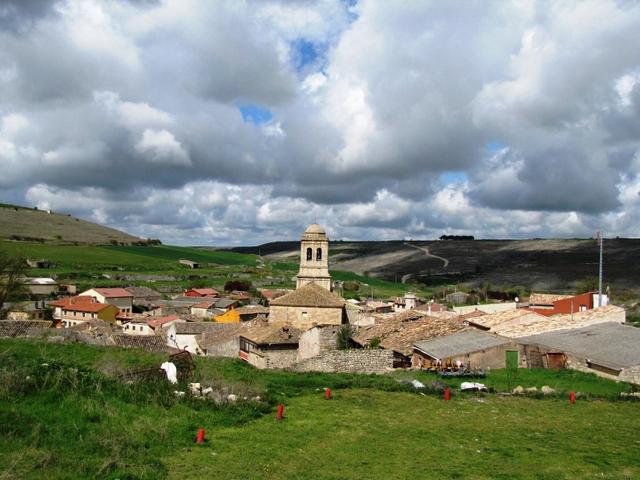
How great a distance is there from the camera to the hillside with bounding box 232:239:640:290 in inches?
3703

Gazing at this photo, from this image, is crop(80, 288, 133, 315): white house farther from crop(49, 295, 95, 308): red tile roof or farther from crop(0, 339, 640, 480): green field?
crop(0, 339, 640, 480): green field

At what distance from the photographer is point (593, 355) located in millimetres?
23562

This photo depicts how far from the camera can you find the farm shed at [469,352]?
23547 millimetres

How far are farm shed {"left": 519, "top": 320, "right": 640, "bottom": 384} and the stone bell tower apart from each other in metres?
20.2

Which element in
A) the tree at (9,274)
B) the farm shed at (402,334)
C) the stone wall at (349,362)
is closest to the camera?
the stone wall at (349,362)

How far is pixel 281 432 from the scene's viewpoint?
13.1 m

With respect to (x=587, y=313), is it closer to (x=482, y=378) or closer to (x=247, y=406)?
(x=482, y=378)

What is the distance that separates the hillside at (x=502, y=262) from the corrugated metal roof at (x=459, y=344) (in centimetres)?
6280

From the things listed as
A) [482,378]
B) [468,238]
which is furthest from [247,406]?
[468,238]

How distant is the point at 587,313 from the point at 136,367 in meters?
27.0

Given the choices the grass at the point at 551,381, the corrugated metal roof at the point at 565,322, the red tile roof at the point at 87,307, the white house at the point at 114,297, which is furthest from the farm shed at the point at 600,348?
the white house at the point at 114,297

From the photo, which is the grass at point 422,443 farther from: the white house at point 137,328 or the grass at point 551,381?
the white house at point 137,328

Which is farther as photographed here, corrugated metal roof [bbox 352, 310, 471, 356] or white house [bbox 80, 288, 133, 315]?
white house [bbox 80, 288, 133, 315]

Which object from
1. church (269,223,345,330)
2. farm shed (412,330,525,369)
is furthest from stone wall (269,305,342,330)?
farm shed (412,330,525,369)
